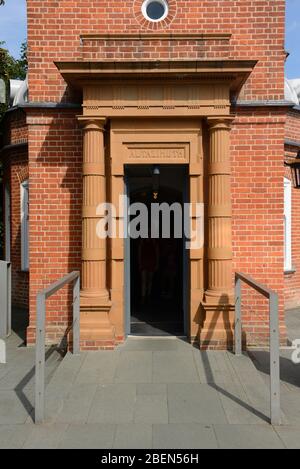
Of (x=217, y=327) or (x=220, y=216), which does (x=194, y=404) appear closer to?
(x=217, y=327)

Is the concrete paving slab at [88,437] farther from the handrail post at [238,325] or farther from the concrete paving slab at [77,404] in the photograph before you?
the handrail post at [238,325]

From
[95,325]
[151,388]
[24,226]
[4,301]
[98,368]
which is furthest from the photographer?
[24,226]

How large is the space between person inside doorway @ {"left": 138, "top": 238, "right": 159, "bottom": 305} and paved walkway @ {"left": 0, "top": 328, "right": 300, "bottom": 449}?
3430 millimetres

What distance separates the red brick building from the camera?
6008 millimetres

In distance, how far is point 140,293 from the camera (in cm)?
992

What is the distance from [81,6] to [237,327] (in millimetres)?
5192

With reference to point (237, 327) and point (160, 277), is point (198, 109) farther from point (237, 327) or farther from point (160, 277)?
point (160, 277)

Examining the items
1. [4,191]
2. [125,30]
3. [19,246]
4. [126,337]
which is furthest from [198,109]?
[4,191]

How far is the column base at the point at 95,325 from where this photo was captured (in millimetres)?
5898

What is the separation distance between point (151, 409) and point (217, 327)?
2011 millimetres

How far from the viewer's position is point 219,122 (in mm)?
6035

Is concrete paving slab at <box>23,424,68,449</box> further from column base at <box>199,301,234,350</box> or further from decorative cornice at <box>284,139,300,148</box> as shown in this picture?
decorative cornice at <box>284,139,300,148</box>

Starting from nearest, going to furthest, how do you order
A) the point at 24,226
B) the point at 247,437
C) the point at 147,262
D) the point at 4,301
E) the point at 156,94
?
A: 1. the point at 247,437
2. the point at 156,94
3. the point at 4,301
4. the point at 147,262
5. the point at 24,226

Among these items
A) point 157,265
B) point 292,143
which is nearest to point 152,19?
point 292,143
